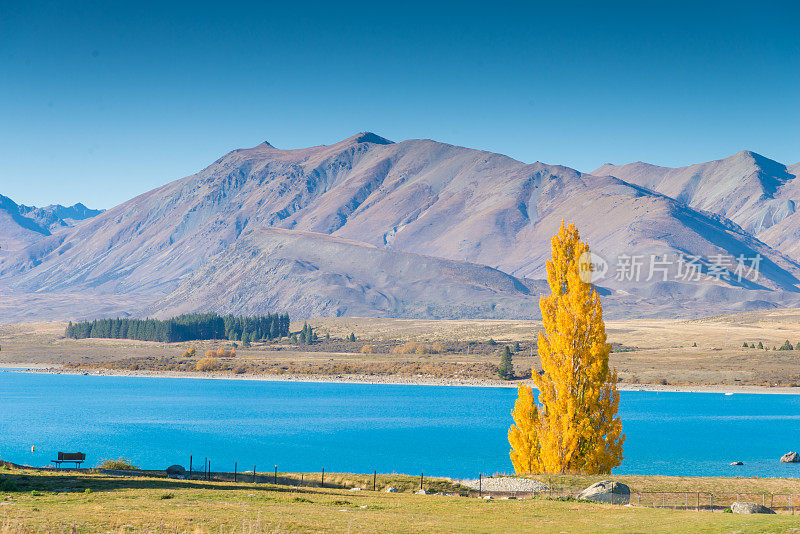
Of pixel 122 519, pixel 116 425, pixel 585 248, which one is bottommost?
pixel 116 425

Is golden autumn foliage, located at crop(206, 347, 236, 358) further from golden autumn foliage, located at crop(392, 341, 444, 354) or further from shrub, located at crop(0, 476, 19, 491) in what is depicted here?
shrub, located at crop(0, 476, 19, 491)

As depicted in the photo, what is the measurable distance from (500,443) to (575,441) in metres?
36.6

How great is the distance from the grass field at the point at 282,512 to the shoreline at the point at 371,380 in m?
87.4

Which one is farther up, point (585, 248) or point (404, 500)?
point (585, 248)

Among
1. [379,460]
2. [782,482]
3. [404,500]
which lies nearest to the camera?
[404,500]

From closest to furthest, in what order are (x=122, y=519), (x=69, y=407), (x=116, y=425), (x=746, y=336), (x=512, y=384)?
(x=122, y=519) < (x=116, y=425) < (x=69, y=407) < (x=512, y=384) < (x=746, y=336)

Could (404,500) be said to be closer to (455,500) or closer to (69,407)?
(455,500)

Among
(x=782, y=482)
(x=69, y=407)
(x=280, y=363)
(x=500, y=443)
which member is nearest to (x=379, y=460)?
(x=500, y=443)

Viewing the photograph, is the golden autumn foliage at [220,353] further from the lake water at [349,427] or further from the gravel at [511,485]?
the gravel at [511,485]

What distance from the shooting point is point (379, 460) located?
211 feet

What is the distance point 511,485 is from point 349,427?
170ft

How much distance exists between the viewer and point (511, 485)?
36.2 metres

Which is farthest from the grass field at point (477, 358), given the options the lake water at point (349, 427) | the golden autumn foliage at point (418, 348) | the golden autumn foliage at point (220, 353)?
the lake water at point (349, 427)

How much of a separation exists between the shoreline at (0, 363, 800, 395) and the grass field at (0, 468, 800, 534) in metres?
87.4
